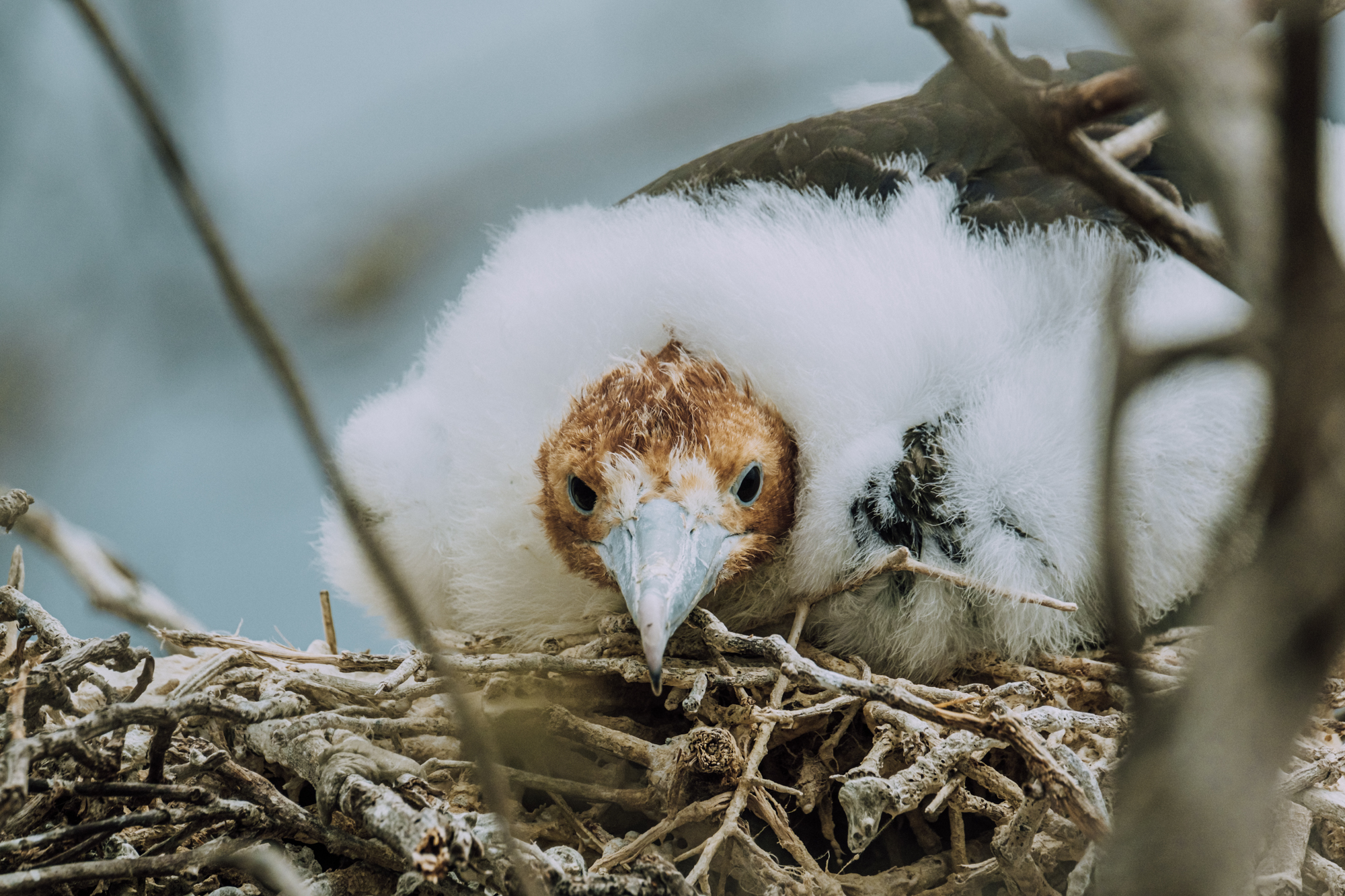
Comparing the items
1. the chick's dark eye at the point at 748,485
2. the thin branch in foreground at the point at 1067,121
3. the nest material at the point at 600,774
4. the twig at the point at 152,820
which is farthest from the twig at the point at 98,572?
the thin branch in foreground at the point at 1067,121

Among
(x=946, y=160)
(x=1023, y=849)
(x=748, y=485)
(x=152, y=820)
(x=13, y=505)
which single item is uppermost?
(x=946, y=160)

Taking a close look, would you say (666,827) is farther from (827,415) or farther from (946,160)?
(946,160)

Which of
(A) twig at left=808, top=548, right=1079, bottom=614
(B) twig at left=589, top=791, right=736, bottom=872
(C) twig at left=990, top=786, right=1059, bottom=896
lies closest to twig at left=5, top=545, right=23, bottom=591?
(B) twig at left=589, top=791, right=736, bottom=872

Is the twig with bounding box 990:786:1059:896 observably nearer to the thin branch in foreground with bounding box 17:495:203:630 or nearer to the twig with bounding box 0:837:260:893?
the twig with bounding box 0:837:260:893

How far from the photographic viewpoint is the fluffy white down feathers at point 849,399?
1.19 meters

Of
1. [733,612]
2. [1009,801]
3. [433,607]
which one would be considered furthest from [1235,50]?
[433,607]

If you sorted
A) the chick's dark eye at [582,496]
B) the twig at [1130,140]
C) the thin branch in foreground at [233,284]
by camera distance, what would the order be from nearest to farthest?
the thin branch in foreground at [233,284]
the twig at [1130,140]
the chick's dark eye at [582,496]

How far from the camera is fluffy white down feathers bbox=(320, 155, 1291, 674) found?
3.89ft

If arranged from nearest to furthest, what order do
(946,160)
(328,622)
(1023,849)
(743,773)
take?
(1023,849), (743,773), (946,160), (328,622)

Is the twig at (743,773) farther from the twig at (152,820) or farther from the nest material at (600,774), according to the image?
the twig at (152,820)

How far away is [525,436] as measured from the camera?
4.67 feet

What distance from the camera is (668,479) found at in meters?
1.22

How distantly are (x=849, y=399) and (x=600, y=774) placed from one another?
22.7 inches

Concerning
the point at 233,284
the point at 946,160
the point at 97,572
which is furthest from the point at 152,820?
the point at 946,160
